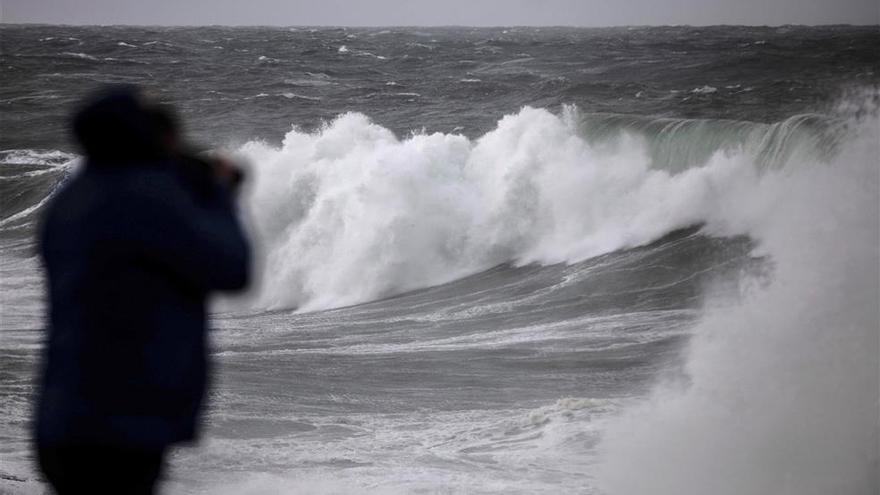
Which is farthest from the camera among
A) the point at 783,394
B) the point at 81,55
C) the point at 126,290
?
the point at 81,55

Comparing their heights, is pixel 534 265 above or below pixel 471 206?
below

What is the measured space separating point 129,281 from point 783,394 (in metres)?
5.04

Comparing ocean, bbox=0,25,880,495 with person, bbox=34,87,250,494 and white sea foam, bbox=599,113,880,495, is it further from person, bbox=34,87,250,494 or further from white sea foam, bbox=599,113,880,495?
person, bbox=34,87,250,494

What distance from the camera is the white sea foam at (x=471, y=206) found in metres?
10.3

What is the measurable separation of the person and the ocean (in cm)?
14

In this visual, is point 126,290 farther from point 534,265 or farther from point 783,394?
point 534,265

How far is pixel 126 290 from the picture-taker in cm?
145

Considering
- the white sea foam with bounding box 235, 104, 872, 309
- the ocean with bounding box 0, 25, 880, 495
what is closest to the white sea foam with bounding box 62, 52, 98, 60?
the ocean with bounding box 0, 25, 880, 495

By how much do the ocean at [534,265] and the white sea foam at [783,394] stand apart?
0.06ft

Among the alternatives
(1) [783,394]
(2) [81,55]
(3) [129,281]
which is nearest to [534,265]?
(1) [783,394]

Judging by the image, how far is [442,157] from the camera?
1244 cm

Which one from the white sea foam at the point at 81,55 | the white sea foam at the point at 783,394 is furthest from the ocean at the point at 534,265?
the white sea foam at the point at 81,55

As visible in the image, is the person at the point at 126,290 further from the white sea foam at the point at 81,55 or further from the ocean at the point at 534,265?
the white sea foam at the point at 81,55

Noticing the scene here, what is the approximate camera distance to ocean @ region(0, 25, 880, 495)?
5723mm
